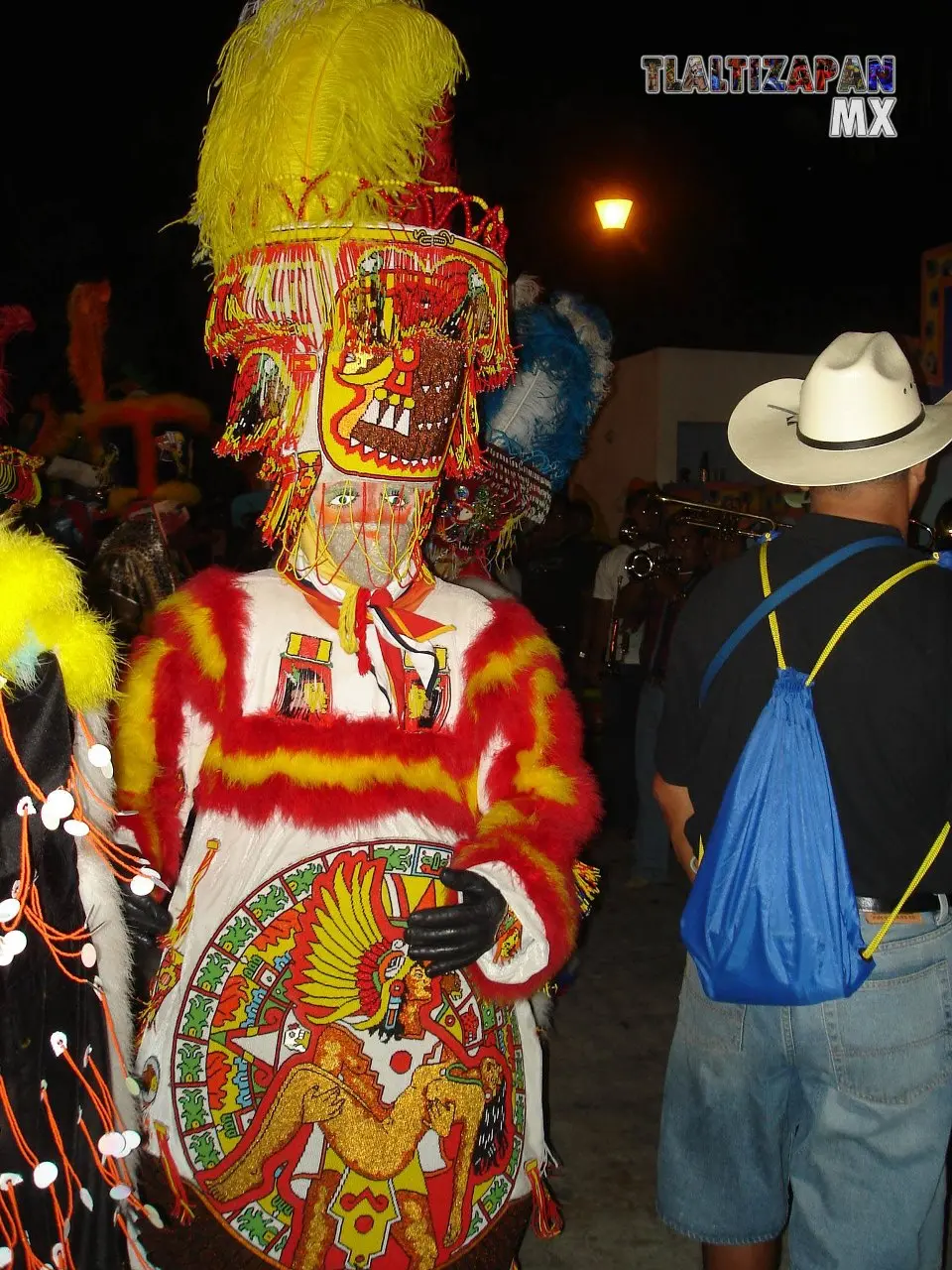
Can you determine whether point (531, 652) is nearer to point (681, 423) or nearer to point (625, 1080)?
point (625, 1080)

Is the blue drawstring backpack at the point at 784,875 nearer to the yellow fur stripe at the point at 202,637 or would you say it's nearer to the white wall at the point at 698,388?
the yellow fur stripe at the point at 202,637

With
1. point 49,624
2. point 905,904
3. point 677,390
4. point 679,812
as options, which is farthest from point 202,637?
point 677,390

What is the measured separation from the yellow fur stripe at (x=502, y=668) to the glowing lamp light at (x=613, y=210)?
785 centimetres

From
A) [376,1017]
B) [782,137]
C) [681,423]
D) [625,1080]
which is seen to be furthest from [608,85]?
[376,1017]

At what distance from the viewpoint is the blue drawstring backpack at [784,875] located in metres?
1.89

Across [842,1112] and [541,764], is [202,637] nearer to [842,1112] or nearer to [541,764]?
[541,764]

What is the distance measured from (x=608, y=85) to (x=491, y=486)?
920 centimetres

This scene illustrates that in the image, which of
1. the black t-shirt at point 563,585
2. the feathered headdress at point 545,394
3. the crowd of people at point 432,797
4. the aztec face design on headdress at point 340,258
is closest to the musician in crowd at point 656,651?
the black t-shirt at point 563,585

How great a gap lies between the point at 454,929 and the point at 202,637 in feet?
2.36

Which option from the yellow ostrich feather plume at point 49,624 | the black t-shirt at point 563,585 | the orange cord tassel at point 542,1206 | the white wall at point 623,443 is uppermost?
the white wall at point 623,443

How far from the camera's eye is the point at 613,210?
357 inches

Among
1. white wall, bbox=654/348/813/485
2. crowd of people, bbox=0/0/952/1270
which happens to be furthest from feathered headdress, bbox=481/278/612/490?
white wall, bbox=654/348/813/485

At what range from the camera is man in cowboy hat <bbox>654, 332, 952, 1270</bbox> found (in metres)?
1.96

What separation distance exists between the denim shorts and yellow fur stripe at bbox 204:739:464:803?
781mm
